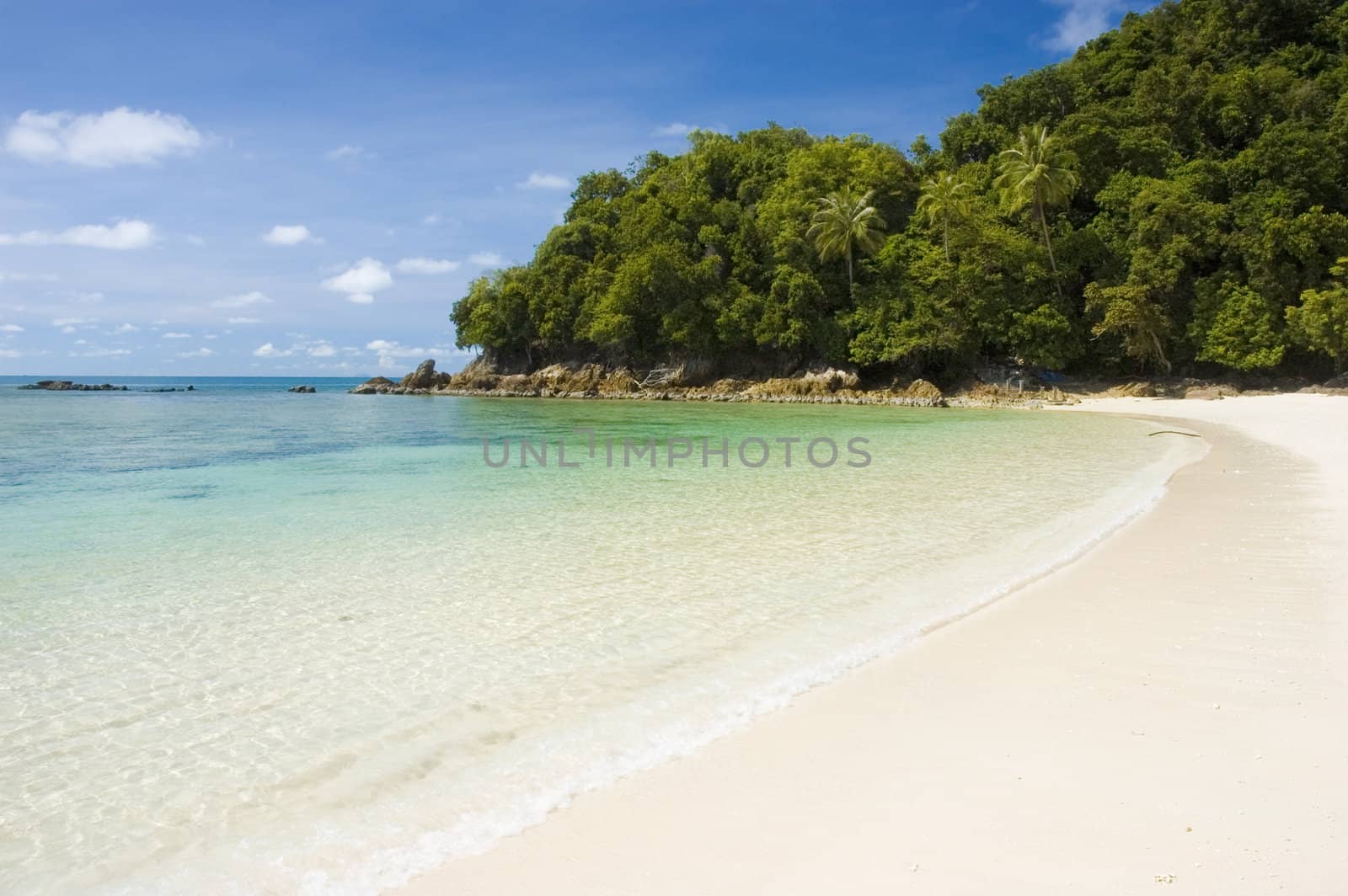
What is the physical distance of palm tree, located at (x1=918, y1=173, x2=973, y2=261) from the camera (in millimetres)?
37688

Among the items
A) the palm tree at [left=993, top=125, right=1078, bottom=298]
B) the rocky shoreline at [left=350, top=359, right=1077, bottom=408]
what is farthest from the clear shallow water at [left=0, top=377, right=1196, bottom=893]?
the palm tree at [left=993, top=125, right=1078, bottom=298]

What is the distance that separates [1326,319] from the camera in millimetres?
28219

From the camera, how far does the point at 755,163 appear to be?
160ft

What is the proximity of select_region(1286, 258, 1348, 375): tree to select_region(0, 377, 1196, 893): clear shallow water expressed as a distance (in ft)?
78.5

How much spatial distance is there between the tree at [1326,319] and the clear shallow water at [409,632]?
23.9 m

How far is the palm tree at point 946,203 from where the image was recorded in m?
37.7

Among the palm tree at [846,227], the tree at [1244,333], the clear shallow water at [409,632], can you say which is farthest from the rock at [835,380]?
the clear shallow water at [409,632]

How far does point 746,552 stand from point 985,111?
44810 mm

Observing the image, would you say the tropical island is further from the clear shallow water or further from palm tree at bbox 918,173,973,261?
the clear shallow water

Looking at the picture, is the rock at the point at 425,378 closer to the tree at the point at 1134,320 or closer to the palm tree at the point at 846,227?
the palm tree at the point at 846,227

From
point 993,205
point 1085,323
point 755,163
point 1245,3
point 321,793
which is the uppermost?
point 1245,3

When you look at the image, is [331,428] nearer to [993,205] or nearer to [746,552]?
[746,552]

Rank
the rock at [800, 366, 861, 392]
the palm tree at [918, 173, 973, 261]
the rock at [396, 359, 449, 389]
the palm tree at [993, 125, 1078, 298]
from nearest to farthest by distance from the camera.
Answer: the palm tree at [993, 125, 1078, 298]
the palm tree at [918, 173, 973, 261]
the rock at [800, 366, 861, 392]
the rock at [396, 359, 449, 389]

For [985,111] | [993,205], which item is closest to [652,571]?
[993,205]
